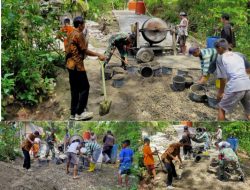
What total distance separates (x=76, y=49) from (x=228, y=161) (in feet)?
6.84

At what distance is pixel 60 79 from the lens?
7887 millimetres

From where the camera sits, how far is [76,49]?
5.60 metres

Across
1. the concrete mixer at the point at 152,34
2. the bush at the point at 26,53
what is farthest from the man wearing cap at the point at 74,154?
the concrete mixer at the point at 152,34

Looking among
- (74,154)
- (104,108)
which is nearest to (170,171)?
(74,154)

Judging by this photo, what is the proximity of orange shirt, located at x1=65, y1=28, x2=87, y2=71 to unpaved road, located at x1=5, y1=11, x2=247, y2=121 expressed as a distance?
776mm

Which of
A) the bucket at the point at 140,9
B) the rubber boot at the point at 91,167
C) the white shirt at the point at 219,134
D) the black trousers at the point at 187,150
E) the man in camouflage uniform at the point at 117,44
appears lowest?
the rubber boot at the point at 91,167

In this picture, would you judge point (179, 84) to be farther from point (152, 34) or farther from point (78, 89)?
point (152, 34)

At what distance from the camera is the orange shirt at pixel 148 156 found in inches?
186

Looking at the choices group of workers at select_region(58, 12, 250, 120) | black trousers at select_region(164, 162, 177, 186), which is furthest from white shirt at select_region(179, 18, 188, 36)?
black trousers at select_region(164, 162, 177, 186)

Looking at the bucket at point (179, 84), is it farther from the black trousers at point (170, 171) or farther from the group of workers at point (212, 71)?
the black trousers at point (170, 171)

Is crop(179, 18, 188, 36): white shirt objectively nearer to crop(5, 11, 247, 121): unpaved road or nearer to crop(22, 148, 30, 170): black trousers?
crop(5, 11, 247, 121): unpaved road

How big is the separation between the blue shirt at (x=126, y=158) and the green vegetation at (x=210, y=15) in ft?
15.6

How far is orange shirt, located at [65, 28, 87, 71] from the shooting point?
18.1 feet

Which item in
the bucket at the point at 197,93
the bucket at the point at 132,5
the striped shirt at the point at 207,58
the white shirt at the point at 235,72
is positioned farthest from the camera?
the bucket at the point at 132,5
